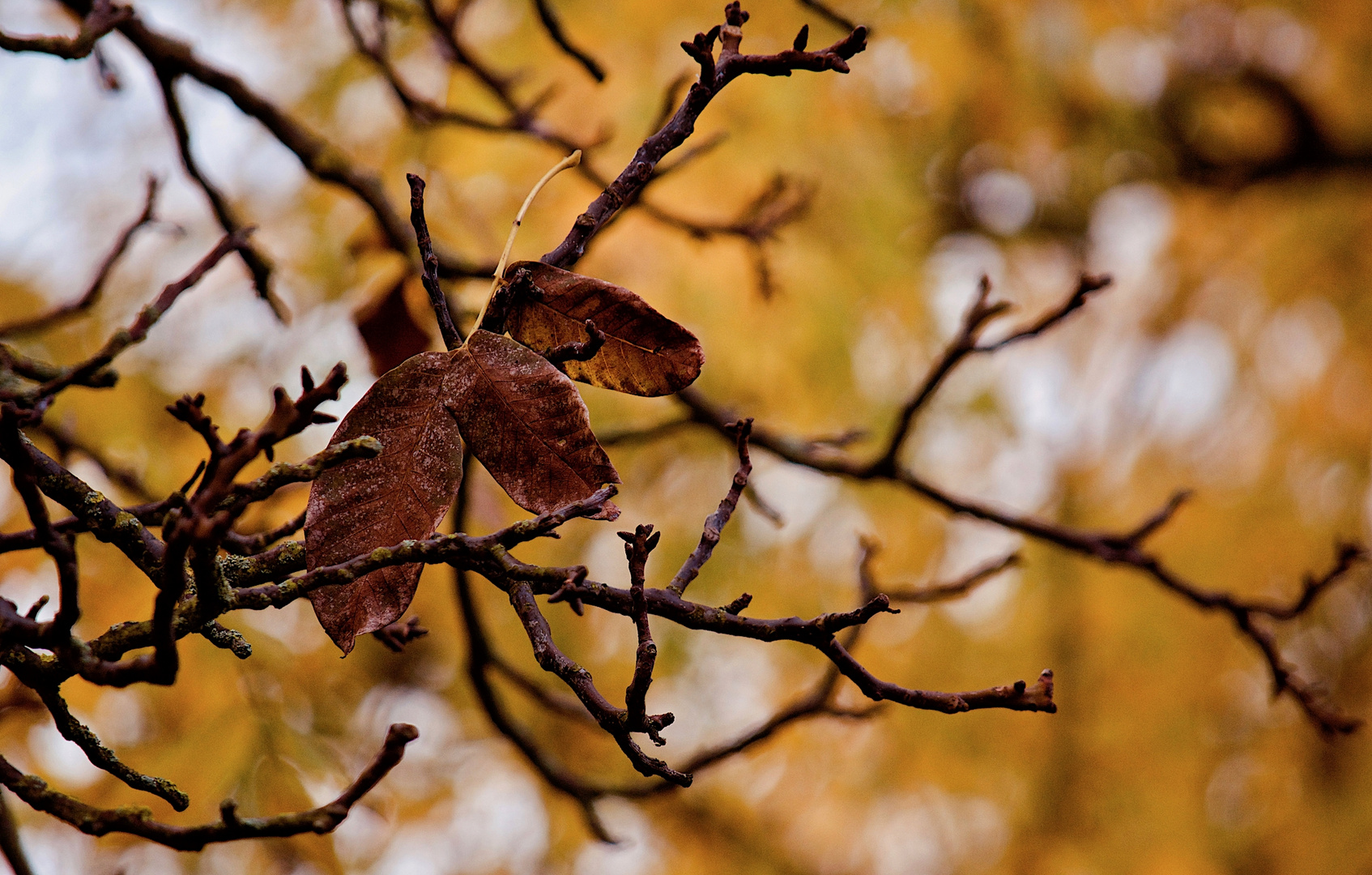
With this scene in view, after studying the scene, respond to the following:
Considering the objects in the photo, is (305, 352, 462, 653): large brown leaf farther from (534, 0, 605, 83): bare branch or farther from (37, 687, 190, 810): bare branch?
(534, 0, 605, 83): bare branch

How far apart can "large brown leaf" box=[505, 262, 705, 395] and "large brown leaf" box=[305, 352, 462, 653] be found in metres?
0.05

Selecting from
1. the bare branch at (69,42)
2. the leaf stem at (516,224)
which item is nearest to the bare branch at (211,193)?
the bare branch at (69,42)

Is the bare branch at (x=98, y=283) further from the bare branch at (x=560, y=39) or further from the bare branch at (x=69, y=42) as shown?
the bare branch at (x=560, y=39)

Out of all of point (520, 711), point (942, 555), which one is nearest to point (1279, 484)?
point (942, 555)

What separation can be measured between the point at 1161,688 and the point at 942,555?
0.74 m

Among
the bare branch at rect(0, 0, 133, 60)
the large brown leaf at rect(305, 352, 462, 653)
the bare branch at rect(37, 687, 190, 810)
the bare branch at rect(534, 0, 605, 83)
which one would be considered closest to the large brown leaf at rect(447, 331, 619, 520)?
the large brown leaf at rect(305, 352, 462, 653)

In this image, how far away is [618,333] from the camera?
395 millimetres

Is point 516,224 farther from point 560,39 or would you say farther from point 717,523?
point 560,39

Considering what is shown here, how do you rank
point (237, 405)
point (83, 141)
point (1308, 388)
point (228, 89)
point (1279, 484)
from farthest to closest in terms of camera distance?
point (1308, 388) < point (1279, 484) < point (83, 141) < point (237, 405) < point (228, 89)

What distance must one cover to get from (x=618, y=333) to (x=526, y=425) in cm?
6

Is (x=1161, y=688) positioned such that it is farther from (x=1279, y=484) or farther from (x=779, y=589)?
(x=779, y=589)

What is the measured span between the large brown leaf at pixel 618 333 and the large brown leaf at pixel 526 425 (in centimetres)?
2

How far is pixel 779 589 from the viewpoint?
2.15 meters

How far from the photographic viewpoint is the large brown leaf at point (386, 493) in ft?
1.20
